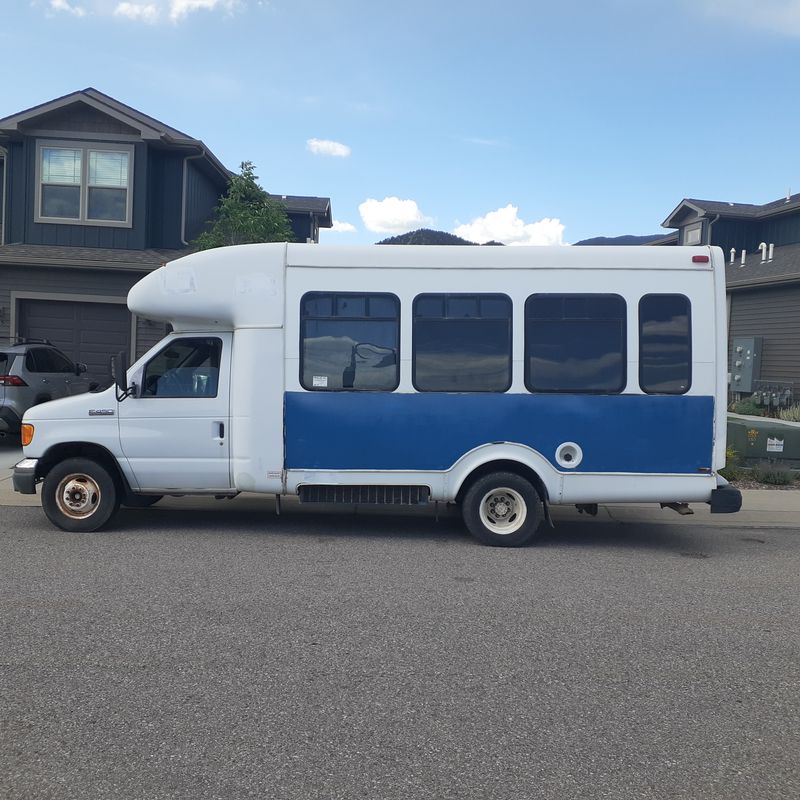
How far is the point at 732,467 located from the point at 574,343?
17.3 ft

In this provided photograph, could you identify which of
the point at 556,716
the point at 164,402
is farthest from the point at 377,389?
the point at 556,716

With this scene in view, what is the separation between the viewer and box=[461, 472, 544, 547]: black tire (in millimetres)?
7883

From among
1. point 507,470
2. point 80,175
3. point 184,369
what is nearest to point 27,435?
point 184,369

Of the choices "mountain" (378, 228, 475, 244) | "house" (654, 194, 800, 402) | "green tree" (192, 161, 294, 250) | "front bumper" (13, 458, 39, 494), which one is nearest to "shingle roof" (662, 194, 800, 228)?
"house" (654, 194, 800, 402)

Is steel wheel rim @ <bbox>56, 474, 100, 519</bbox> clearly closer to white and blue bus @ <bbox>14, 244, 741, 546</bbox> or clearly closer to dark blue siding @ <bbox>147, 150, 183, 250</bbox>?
white and blue bus @ <bbox>14, 244, 741, 546</bbox>

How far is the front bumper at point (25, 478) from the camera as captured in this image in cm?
808

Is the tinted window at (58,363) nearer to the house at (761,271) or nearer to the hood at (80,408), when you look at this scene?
the hood at (80,408)

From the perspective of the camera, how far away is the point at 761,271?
2173cm

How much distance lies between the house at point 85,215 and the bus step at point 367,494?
402 inches

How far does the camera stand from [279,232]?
17.1m

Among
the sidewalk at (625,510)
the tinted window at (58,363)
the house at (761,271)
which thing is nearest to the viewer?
the sidewalk at (625,510)

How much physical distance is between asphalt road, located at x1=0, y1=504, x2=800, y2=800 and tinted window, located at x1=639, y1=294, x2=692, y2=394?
164cm

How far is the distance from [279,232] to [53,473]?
388 inches

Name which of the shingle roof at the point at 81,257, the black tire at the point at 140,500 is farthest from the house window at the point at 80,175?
the black tire at the point at 140,500
